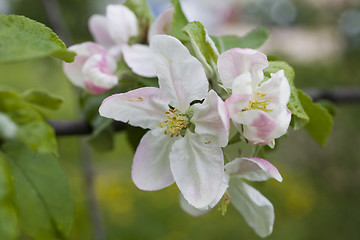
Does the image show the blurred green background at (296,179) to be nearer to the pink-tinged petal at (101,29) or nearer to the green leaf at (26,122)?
the pink-tinged petal at (101,29)

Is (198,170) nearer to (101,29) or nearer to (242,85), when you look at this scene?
(242,85)

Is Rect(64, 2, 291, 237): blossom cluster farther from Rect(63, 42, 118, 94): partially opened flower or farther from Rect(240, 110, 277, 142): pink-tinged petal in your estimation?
Rect(63, 42, 118, 94): partially opened flower

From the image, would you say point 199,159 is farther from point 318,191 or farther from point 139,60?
point 318,191

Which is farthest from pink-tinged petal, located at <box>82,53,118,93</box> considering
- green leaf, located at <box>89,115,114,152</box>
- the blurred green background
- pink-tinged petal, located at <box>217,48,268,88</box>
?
the blurred green background

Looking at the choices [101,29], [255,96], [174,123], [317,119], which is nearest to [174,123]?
[174,123]

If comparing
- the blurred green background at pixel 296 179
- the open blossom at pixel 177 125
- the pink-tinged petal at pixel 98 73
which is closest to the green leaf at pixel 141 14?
the pink-tinged petal at pixel 98 73
